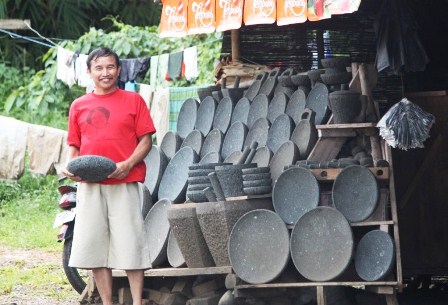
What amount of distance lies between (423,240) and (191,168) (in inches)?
79.1

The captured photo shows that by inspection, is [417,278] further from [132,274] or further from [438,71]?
[132,274]

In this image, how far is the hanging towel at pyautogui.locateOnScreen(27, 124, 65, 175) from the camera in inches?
513

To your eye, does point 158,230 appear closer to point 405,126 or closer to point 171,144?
point 171,144

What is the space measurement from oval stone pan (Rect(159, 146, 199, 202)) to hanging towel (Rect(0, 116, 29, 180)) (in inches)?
180

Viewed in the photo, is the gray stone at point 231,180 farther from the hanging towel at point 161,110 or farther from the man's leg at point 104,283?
the hanging towel at point 161,110

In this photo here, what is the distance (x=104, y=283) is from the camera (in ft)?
21.5

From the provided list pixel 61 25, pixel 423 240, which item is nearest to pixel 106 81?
pixel 423 240

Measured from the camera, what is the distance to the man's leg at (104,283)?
6.52m

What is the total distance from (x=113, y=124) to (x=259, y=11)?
238cm

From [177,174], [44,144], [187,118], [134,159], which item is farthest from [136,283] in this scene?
[44,144]

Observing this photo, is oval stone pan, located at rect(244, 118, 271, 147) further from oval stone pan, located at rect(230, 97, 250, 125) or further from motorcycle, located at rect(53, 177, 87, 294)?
motorcycle, located at rect(53, 177, 87, 294)

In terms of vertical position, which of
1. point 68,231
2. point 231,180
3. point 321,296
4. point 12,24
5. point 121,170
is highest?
point 12,24

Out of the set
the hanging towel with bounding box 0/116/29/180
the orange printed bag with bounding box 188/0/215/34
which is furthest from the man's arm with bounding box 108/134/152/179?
the hanging towel with bounding box 0/116/29/180

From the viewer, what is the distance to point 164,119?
12.4 metres
